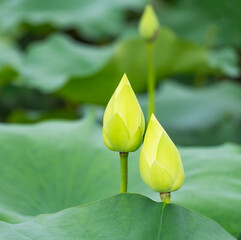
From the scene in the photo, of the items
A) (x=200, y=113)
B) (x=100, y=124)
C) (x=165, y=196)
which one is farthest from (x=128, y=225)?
(x=200, y=113)

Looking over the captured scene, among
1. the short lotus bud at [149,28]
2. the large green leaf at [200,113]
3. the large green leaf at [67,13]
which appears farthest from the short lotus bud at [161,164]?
the large green leaf at [67,13]

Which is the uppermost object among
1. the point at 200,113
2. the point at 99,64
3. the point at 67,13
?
the point at 67,13

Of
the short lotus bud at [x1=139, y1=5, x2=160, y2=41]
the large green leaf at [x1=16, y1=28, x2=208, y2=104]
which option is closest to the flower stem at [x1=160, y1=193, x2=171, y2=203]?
the short lotus bud at [x1=139, y1=5, x2=160, y2=41]

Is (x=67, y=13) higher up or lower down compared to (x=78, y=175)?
higher up

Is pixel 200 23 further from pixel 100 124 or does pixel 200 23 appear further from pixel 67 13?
pixel 100 124

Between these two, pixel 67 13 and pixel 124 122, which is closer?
pixel 124 122

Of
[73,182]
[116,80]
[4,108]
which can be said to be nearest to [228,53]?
[116,80]

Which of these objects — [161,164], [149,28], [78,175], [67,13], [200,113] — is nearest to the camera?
[161,164]

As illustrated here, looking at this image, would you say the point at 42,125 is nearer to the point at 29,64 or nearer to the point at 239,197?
the point at 239,197

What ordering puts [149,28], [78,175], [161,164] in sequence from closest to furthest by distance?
[161,164] → [78,175] → [149,28]
